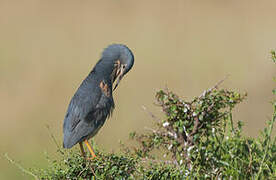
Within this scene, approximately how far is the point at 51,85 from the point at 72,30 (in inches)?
93.5

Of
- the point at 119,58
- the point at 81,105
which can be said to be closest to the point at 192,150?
the point at 81,105

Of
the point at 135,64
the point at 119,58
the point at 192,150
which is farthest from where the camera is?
the point at 135,64

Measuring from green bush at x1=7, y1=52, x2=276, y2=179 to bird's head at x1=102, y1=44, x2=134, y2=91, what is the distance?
1317 mm

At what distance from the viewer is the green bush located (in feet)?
10.8

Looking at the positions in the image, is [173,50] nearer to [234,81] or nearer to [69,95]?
[234,81]

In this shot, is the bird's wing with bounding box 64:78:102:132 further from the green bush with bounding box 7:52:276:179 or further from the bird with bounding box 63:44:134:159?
the green bush with bounding box 7:52:276:179

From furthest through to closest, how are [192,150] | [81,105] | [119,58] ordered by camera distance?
1. [119,58]
2. [81,105]
3. [192,150]

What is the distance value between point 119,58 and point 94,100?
16.5 inches

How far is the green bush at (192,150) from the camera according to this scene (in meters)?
3.29

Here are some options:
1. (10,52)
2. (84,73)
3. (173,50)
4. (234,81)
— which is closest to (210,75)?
(234,81)

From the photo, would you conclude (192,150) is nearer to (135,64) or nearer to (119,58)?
(119,58)

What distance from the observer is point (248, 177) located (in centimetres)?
327

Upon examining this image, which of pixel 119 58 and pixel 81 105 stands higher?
pixel 119 58

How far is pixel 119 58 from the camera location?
486cm
